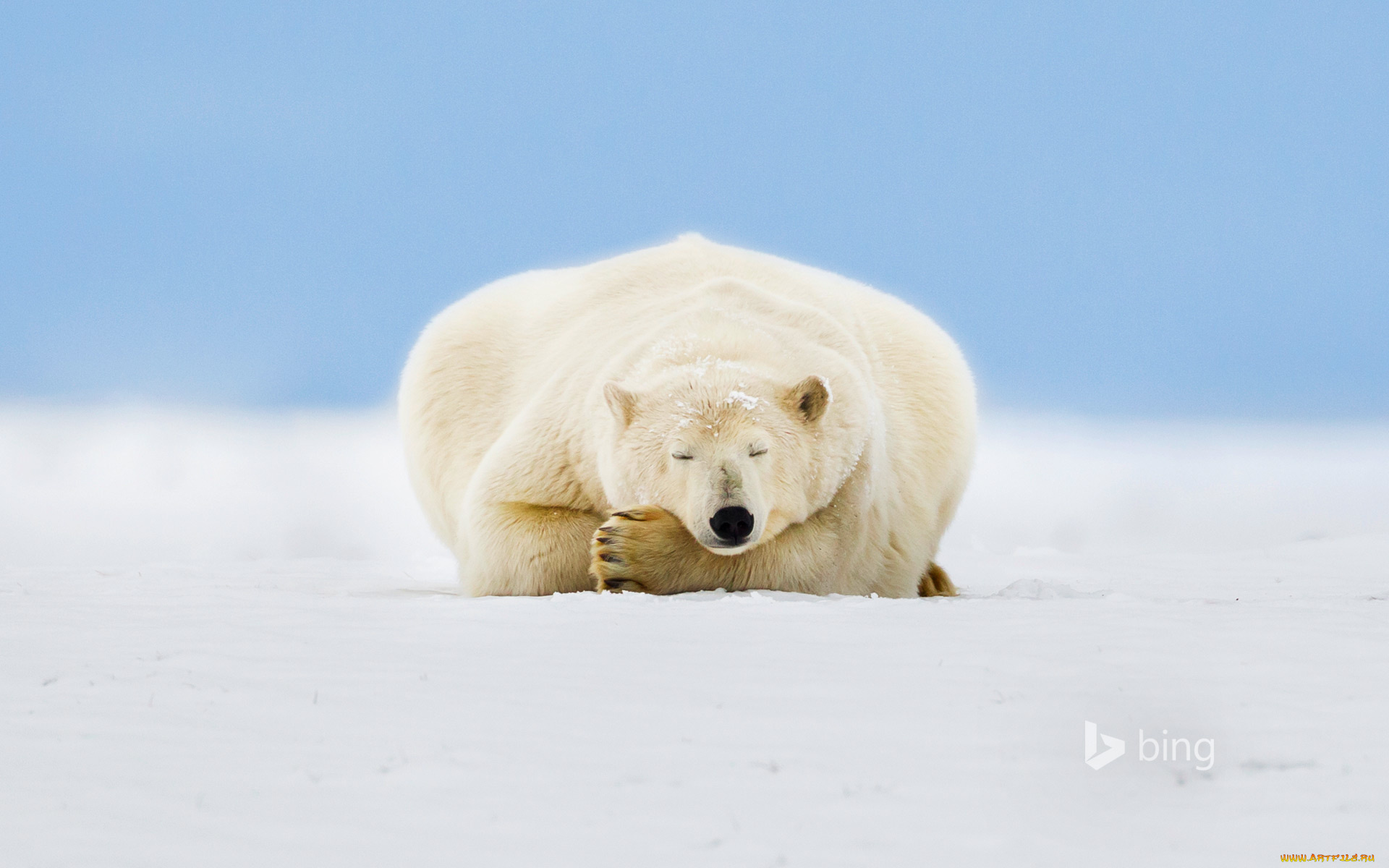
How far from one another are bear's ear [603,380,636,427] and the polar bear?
0.4 inches

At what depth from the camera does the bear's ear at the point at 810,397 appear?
7520 mm

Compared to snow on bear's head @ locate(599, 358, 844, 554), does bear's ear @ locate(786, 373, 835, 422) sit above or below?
above

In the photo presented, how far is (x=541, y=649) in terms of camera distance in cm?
571

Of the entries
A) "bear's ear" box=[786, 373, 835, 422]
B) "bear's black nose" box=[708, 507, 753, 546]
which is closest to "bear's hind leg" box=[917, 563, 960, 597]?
"bear's ear" box=[786, 373, 835, 422]

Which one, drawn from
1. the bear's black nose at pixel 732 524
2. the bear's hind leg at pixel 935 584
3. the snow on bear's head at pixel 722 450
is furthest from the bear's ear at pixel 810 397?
the bear's hind leg at pixel 935 584

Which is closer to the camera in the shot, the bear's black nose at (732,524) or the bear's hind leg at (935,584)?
the bear's black nose at (732,524)

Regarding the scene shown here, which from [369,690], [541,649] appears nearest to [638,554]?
[541,649]

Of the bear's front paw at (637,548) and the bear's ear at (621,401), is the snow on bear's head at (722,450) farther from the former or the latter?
the bear's front paw at (637,548)

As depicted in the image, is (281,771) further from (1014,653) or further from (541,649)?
(1014,653)

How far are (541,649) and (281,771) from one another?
157cm

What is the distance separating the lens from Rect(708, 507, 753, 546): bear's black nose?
693 centimetres

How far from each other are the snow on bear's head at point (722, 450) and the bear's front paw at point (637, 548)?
4.8 inches

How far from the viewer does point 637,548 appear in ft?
24.3

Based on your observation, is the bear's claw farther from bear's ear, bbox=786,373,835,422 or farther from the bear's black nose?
bear's ear, bbox=786,373,835,422
